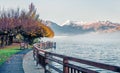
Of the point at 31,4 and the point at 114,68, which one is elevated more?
the point at 31,4

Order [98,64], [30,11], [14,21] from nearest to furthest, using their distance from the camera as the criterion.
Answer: [98,64]
[14,21]
[30,11]

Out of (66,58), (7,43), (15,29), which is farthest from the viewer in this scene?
(15,29)

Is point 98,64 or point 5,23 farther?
point 5,23

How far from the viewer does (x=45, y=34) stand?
95562 millimetres

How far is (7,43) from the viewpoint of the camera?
79.4m

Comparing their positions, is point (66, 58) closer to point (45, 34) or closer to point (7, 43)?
point (7, 43)

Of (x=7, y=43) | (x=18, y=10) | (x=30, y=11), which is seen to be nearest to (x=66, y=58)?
(x=7, y=43)

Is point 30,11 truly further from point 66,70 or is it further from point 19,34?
point 66,70

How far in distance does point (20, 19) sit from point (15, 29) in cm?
1794

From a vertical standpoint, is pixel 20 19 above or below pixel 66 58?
above

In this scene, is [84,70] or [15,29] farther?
[15,29]

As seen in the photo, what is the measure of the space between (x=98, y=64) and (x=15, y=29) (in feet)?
273

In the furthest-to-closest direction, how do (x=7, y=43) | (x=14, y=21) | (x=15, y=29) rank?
(x=14, y=21), (x=15, y=29), (x=7, y=43)

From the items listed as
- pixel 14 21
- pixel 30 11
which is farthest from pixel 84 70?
pixel 30 11
